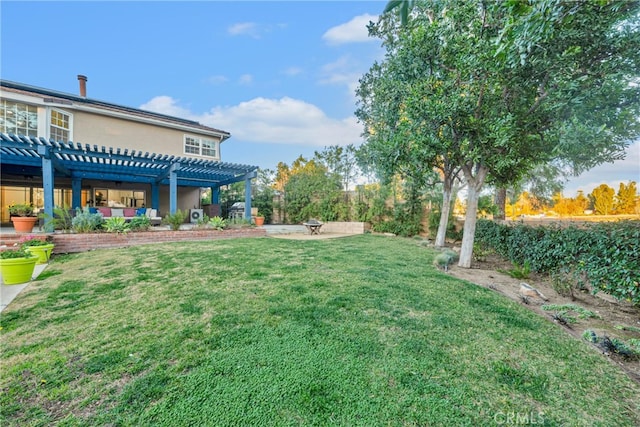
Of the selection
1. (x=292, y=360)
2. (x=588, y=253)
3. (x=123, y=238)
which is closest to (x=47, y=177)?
(x=123, y=238)

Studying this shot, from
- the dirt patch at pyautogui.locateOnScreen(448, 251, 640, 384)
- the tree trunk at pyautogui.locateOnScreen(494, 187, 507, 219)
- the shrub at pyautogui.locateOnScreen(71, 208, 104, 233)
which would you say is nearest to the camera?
the dirt patch at pyautogui.locateOnScreen(448, 251, 640, 384)

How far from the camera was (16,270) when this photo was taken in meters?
4.26

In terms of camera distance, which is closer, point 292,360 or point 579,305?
point 292,360

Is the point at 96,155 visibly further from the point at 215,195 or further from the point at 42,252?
the point at 215,195

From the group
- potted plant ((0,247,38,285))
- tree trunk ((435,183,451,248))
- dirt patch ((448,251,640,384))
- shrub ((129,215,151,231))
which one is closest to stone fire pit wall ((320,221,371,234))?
tree trunk ((435,183,451,248))

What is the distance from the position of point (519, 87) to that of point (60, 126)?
632 inches

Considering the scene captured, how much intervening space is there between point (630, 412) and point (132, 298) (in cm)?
531

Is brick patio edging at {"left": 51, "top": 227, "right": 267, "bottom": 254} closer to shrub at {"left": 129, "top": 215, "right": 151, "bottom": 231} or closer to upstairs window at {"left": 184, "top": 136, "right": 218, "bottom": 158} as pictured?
shrub at {"left": 129, "top": 215, "right": 151, "bottom": 231}

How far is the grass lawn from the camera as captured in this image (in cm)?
176

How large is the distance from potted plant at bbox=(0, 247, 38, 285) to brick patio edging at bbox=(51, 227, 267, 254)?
9.49 feet

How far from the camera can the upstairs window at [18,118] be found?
982cm

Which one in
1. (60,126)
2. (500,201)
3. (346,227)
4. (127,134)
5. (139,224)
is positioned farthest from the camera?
(346,227)

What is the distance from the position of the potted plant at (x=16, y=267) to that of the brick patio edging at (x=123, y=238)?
9.49ft

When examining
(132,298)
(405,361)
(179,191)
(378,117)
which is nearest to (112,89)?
(179,191)
